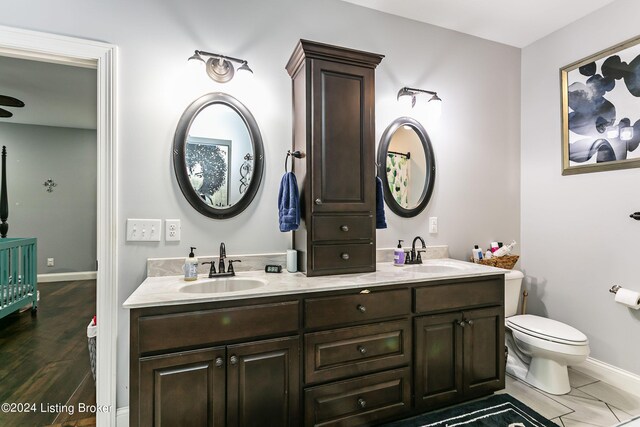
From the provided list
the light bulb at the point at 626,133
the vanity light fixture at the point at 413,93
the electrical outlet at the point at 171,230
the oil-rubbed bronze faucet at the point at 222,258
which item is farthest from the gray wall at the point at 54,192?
the light bulb at the point at 626,133

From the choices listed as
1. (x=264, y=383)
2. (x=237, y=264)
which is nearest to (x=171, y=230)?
(x=237, y=264)

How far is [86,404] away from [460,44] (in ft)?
12.6

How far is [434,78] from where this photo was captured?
8.35 feet

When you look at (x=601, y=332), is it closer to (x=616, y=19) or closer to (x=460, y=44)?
(x=616, y=19)

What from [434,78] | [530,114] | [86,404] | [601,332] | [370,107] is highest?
[434,78]

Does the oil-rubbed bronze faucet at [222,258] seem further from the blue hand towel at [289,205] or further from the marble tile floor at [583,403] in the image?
the marble tile floor at [583,403]

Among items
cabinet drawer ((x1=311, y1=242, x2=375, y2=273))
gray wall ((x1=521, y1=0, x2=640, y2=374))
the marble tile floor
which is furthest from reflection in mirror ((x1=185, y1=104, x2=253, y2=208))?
gray wall ((x1=521, y1=0, x2=640, y2=374))

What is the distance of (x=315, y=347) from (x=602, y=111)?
2.66 metres

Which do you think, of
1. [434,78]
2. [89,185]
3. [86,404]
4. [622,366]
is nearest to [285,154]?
[434,78]

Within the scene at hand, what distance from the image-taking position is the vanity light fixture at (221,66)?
191cm

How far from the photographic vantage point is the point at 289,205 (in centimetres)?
183

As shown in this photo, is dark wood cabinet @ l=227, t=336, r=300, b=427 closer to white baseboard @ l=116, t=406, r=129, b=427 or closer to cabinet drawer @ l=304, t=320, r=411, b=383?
cabinet drawer @ l=304, t=320, r=411, b=383

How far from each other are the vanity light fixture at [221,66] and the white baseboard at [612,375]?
10.7ft

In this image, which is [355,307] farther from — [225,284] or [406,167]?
[406,167]
